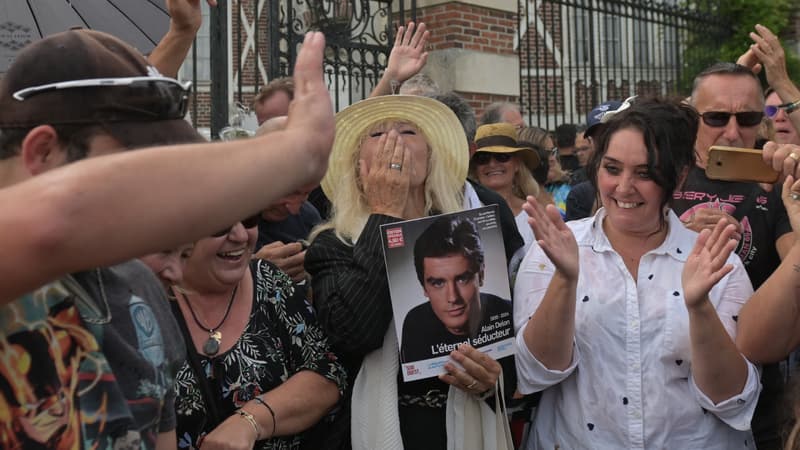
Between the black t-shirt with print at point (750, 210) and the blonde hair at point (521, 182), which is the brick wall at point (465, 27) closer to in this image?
the blonde hair at point (521, 182)

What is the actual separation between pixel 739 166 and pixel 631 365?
0.96 m

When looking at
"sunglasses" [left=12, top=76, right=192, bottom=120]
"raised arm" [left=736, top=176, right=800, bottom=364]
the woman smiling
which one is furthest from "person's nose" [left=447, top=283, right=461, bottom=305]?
"sunglasses" [left=12, top=76, right=192, bottom=120]

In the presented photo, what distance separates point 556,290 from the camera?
283 centimetres

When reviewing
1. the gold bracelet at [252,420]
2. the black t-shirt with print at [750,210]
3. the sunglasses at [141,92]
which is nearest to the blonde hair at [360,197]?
the gold bracelet at [252,420]

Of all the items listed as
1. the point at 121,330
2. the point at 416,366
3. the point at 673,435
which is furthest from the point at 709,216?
the point at 121,330

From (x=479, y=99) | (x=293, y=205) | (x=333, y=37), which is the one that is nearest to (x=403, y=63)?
(x=293, y=205)

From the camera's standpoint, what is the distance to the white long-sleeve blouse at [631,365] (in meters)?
2.87

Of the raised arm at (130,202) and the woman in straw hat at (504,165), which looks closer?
the raised arm at (130,202)

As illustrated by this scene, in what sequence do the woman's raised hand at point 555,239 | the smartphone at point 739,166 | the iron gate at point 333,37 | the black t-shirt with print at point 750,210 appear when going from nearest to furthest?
1. the woman's raised hand at point 555,239
2. the smartphone at point 739,166
3. the black t-shirt with print at point 750,210
4. the iron gate at point 333,37

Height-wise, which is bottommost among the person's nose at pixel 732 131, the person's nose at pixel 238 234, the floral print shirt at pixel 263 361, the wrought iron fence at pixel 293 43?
the floral print shirt at pixel 263 361

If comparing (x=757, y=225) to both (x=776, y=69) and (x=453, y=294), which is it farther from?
(x=453, y=294)

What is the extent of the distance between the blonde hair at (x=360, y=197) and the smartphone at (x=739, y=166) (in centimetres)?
98

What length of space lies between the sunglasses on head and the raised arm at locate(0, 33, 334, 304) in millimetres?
4080

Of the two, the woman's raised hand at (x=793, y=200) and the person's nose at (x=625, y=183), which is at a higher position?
the person's nose at (x=625, y=183)
